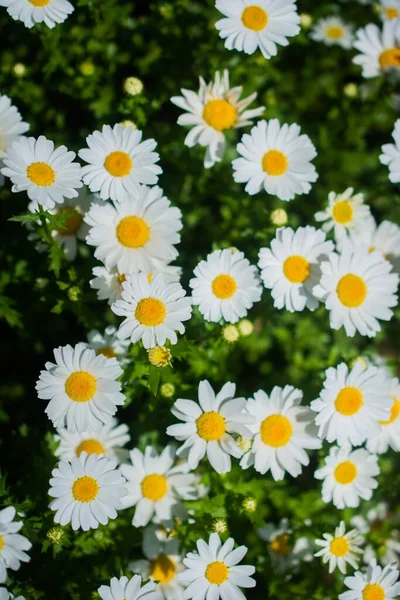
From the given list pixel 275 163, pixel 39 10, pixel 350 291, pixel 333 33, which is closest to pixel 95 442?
pixel 350 291

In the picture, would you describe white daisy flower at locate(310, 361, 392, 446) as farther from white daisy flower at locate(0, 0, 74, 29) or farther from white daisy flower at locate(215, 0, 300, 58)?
white daisy flower at locate(0, 0, 74, 29)

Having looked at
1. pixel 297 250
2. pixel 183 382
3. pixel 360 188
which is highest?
pixel 360 188

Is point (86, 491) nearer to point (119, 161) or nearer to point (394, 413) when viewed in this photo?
point (119, 161)

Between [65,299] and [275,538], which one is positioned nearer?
[65,299]

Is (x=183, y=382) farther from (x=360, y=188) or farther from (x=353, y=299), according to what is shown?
(x=360, y=188)

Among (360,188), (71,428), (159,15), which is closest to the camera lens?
(71,428)

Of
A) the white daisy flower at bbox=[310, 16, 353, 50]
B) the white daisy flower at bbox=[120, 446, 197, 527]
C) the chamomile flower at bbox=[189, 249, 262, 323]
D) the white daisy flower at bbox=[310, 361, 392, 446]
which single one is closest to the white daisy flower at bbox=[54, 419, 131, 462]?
the white daisy flower at bbox=[120, 446, 197, 527]

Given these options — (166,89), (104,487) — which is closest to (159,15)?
(166,89)
